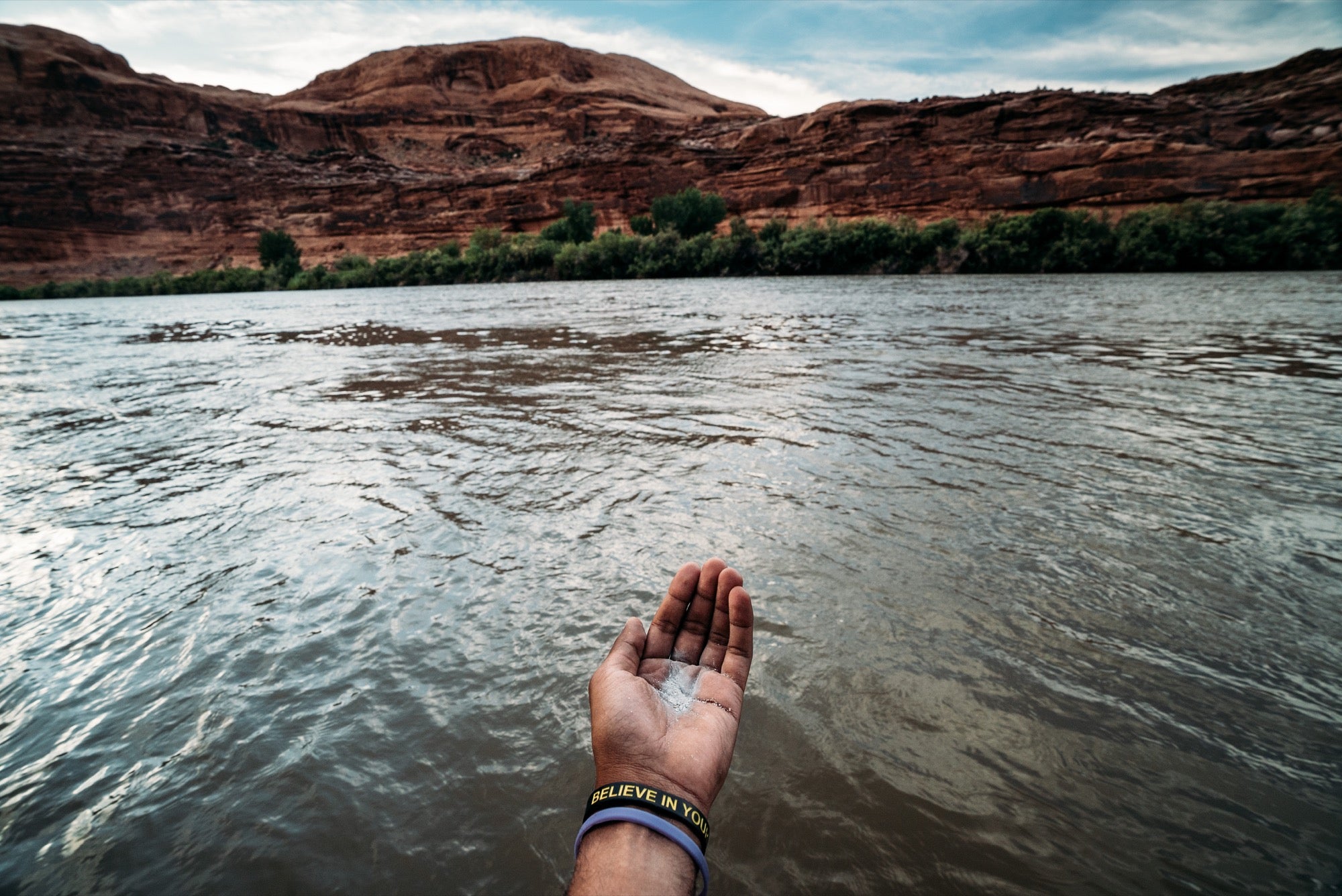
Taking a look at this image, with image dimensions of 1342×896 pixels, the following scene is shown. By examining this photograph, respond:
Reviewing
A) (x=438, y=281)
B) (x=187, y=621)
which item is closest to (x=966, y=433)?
(x=187, y=621)

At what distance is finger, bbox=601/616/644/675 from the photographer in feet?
5.97

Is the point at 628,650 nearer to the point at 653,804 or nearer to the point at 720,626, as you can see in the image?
the point at 720,626

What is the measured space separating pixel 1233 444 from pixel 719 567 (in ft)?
13.3

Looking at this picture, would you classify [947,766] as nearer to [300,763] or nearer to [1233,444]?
[300,763]

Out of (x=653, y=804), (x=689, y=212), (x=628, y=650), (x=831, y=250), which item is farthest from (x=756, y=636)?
(x=689, y=212)

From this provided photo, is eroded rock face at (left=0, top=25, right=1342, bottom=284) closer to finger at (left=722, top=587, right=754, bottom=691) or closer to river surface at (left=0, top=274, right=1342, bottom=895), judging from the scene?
river surface at (left=0, top=274, right=1342, bottom=895)

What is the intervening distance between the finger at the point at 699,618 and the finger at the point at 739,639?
0.34ft

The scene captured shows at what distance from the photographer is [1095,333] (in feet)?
31.6

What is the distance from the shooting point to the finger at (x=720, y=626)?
1.98 meters

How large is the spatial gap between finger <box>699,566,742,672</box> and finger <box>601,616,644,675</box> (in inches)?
9.3

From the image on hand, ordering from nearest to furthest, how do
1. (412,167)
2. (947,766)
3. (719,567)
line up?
(947,766) → (719,567) → (412,167)

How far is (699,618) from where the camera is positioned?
6.81 ft

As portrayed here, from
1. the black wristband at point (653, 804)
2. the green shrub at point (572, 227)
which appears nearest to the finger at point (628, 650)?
the black wristband at point (653, 804)

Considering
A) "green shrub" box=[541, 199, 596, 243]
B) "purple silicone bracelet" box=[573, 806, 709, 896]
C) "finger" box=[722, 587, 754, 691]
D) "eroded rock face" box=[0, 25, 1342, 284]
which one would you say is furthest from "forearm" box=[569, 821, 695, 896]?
"green shrub" box=[541, 199, 596, 243]
